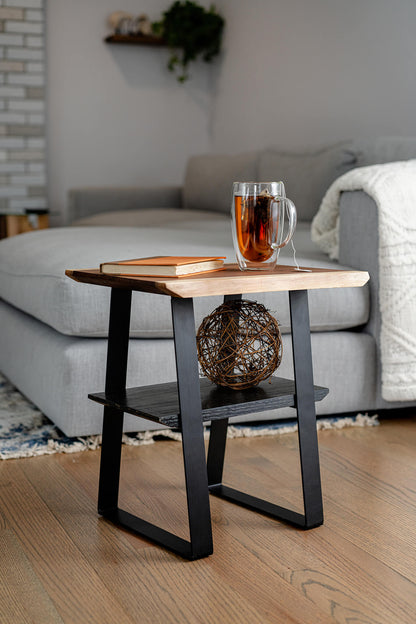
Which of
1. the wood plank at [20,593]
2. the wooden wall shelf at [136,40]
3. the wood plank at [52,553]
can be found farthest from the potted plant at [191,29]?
the wood plank at [20,593]

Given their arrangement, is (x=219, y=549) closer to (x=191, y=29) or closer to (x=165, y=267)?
(x=165, y=267)

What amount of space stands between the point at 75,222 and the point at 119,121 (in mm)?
1575

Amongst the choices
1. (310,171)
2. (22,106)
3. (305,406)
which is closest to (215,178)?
(310,171)

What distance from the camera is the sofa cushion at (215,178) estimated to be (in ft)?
12.1

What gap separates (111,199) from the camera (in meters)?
4.16

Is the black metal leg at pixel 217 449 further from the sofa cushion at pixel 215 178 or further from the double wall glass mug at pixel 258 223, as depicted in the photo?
the sofa cushion at pixel 215 178

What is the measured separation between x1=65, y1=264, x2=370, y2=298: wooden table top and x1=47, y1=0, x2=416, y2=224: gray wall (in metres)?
2.46

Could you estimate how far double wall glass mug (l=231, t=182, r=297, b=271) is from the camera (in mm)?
1248

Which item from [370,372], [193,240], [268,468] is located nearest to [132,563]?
[268,468]

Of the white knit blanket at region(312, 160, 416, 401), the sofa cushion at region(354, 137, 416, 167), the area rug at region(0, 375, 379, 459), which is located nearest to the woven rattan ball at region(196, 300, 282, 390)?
the area rug at region(0, 375, 379, 459)

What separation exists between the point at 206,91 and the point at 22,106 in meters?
1.36

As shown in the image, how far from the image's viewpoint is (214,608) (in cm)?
101

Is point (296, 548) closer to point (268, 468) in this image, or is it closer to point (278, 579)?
point (278, 579)

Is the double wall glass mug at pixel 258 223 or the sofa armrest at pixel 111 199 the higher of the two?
the sofa armrest at pixel 111 199
